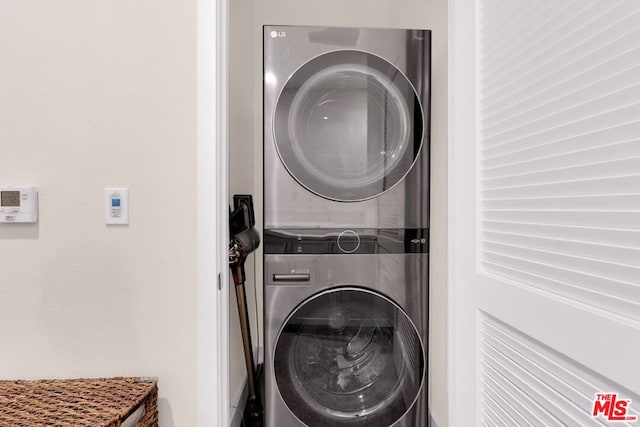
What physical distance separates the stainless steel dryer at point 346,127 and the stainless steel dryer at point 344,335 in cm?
13

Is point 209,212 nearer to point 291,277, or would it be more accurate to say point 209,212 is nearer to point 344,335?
point 291,277

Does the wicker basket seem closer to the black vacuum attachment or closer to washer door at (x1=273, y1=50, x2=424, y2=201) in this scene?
the black vacuum attachment

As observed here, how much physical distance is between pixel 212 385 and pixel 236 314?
2.55ft

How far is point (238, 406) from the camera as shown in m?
1.95

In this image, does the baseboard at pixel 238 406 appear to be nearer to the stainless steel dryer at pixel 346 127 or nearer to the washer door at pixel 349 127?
the stainless steel dryer at pixel 346 127

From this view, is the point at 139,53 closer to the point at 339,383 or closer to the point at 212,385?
the point at 212,385

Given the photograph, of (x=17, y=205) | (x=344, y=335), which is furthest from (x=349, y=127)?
(x=17, y=205)

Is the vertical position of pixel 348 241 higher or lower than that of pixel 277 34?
lower

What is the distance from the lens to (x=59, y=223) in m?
1.24

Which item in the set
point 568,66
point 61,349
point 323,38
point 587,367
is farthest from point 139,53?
point 587,367

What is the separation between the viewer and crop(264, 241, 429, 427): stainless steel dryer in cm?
167

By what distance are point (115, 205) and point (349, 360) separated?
1122 millimetres

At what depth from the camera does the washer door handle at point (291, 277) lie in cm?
167

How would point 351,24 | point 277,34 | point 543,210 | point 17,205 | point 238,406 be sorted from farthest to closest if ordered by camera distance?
1. point 351,24
2. point 238,406
3. point 277,34
4. point 17,205
5. point 543,210
